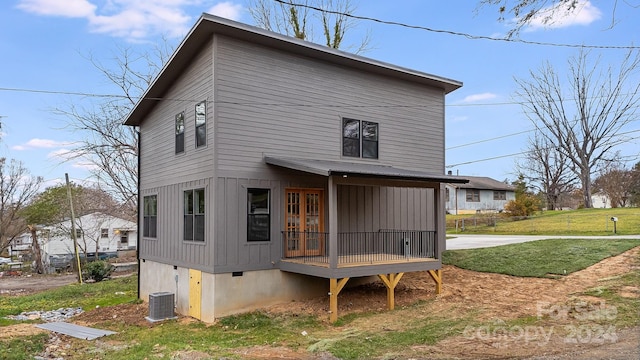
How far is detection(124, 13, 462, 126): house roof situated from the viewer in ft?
35.6

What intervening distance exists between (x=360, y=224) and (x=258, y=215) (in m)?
3.24

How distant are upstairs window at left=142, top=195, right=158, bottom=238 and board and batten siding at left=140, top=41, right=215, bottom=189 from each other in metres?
0.45

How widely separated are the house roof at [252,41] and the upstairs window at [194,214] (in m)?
3.47

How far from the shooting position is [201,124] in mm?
11773

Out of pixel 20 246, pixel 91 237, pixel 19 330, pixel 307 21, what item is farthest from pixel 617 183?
pixel 20 246

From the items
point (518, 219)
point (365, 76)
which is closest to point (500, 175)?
point (518, 219)

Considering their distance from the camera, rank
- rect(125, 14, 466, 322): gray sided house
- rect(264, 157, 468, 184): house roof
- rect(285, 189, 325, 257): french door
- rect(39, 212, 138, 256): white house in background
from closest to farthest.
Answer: rect(264, 157, 468, 184): house roof < rect(125, 14, 466, 322): gray sided house < rect(285, 189, 325, 257): french door < rect(39, 212, 138, 256): white house in background

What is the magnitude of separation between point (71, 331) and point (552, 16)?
36.8 feet

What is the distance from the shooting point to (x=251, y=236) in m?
11.3

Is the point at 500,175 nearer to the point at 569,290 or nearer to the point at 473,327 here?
the point at 569,290

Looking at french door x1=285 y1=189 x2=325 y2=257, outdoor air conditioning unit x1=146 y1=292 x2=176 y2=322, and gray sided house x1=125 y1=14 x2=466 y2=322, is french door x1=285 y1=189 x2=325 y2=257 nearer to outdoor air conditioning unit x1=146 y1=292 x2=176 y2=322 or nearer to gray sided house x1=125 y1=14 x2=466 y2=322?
gray sided house x1=125 y1=14 x2=466 y2=322

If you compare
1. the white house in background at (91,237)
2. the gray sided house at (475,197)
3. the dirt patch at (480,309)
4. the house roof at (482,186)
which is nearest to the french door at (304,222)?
the dirt patch at (480,309)

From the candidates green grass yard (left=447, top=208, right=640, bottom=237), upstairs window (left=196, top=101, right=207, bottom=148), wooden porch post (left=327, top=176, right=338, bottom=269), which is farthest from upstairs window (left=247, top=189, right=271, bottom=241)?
green grass yard (left=447, top=208, right=640, bottom=237)

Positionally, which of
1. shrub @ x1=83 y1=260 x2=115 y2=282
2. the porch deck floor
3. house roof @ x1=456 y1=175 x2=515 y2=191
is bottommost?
shrub @ x1=83 y1=260 x2=115 y2=282
